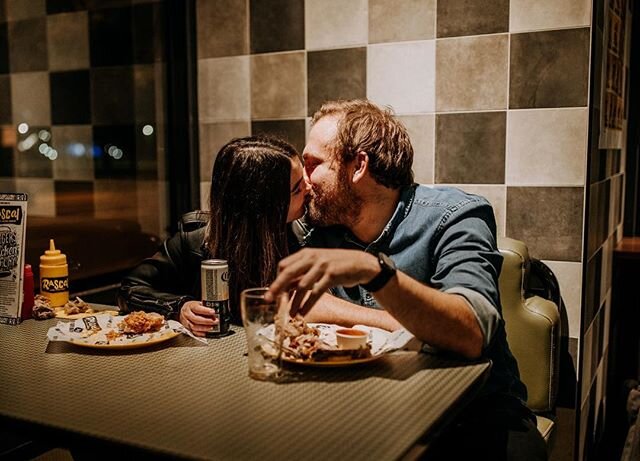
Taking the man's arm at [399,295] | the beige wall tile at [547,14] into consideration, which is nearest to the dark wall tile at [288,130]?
the beige wall tile at [547,14]

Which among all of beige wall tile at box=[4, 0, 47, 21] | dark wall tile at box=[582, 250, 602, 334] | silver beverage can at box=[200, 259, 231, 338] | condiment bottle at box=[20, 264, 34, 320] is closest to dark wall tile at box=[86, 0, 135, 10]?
beige wall tile at box=[4, 0, 47, 21]

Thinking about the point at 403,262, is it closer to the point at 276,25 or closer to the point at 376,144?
the point at 376,144

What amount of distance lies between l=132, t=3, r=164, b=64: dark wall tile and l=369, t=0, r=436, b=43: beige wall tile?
93 cm

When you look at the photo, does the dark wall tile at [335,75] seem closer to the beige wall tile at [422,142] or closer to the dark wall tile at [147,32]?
the beige wall tile at [422,142]

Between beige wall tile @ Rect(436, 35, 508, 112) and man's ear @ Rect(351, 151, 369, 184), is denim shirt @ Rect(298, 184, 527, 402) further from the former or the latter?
beige wall tile @ Rect(436, 35, 508, 112)

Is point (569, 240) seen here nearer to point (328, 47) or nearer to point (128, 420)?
point (328, 47)

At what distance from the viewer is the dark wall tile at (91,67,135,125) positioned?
2611 millimetres

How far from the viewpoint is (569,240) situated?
7.47ft

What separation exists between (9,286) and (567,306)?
1.70 meters

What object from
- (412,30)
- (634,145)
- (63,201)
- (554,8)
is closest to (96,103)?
(63,201)

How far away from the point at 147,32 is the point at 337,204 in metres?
1.38

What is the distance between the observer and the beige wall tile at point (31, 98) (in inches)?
89.0

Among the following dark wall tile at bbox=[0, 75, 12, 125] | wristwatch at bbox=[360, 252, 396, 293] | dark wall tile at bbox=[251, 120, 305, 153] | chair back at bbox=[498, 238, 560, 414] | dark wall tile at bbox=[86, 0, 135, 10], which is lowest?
chair back at bbox=[498, 238, 560, 414]

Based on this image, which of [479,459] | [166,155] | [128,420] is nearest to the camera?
[128,420]
